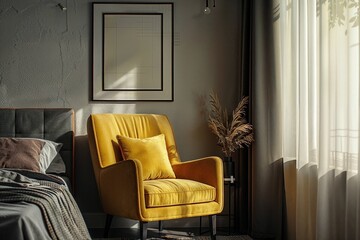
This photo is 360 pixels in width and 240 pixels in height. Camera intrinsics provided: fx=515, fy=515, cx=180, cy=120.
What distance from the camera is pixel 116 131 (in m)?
4.38

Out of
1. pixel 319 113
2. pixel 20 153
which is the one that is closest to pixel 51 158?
pixel 20 153

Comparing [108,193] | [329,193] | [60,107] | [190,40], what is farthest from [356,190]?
[60,107]

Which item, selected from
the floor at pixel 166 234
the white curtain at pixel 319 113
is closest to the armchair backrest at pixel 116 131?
the floor at pixel 166 234

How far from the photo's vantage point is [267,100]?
424cm

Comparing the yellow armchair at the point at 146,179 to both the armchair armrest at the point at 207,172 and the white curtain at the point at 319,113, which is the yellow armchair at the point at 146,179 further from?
the white curtain at the point at 319,113

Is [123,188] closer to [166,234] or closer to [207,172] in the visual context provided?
[207,172]

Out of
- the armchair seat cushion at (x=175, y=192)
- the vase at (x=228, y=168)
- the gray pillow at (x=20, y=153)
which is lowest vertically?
the armchair seat cushion at (x=175, y=192)

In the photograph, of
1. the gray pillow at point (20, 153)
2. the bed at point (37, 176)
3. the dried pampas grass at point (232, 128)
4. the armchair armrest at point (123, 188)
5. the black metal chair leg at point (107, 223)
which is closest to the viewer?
the bed at point (37, 176)

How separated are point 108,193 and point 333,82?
187cm

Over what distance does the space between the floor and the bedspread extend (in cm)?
100

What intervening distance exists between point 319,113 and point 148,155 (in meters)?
1.47

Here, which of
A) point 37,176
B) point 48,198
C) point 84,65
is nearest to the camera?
point 48,198

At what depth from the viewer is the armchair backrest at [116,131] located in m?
4.19

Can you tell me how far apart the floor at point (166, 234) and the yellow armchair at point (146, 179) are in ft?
0.55
